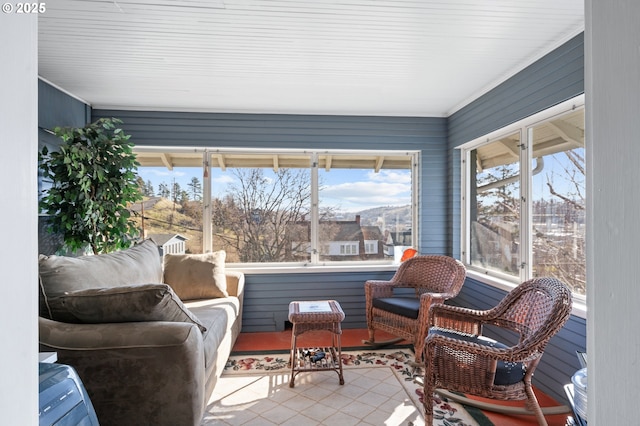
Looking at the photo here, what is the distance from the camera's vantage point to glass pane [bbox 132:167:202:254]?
3.73 metres

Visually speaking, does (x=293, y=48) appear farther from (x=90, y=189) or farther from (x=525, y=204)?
(x=525, y=204)

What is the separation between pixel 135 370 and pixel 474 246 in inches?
131

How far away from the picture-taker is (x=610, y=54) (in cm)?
42

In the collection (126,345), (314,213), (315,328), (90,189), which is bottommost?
A: (315,328)

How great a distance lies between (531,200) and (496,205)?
48cm

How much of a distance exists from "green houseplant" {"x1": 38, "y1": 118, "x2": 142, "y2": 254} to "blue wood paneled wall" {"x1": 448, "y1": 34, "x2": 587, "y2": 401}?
3.45 metres

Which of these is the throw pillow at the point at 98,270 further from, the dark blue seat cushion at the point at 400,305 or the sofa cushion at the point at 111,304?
the dark blue seat cushion at the point at 400,305

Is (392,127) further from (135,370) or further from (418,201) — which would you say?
(135,370)

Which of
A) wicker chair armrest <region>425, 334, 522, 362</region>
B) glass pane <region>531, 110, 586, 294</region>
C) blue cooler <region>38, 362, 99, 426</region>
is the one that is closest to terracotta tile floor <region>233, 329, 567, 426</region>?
wicker chair armrest <region>425, 334, 522, 362</region>

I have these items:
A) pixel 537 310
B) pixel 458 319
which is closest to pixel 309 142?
pixel 458 319

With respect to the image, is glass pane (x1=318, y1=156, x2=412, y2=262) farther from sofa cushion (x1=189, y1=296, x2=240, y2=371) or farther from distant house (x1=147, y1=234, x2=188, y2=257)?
distant house (x1=147, y1=234, x2=188, y2=257)

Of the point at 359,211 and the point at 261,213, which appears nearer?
the point at 261,213

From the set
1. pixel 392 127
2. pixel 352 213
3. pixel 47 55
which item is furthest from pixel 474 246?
pixel 47 55

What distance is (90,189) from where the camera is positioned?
284cm
